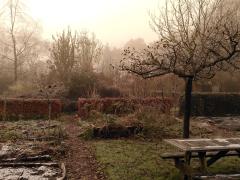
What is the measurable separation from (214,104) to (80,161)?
Result: 1280cm

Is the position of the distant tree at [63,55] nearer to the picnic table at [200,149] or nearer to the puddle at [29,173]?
the puddle at [29,173]

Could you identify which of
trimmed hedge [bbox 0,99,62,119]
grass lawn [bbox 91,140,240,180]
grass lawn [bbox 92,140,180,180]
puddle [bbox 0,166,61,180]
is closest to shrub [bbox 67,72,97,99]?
trimmed hedge [bbox 0,99,62,119]

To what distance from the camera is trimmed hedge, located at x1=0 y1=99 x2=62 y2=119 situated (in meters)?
17.5

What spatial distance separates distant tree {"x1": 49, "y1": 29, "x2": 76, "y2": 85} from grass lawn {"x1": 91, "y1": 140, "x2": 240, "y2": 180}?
13389 mm

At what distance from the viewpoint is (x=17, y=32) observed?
36.3 meters

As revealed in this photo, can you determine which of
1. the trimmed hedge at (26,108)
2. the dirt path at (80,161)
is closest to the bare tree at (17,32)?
the trimmed hedge at (26,108)

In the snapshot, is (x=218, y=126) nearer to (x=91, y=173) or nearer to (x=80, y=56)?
(x=91, y=173)

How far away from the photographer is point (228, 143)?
705cm

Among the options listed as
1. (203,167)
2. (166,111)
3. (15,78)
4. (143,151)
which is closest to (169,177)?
(203,167)

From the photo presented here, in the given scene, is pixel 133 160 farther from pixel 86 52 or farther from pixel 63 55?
pixel 86 52

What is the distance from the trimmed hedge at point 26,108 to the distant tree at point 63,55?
18.9ft

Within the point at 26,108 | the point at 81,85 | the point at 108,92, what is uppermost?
the point at 81,85

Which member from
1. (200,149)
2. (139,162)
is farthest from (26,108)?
(200,149)

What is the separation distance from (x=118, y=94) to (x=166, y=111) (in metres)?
7.22
